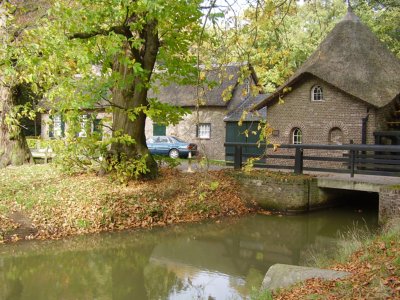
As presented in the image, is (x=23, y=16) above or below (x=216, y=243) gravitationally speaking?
above

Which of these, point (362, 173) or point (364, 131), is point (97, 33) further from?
point (364, 131)

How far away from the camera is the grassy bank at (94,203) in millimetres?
11693

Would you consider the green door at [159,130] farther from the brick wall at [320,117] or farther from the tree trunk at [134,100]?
the tree trunk at [134,100]

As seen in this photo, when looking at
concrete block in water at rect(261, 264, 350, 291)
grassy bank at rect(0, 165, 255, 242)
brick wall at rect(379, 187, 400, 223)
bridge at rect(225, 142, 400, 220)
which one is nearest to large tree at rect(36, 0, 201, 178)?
grassy bank at rect(0, 165, 255, 242)

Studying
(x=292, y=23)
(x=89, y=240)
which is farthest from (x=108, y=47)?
(x=292, y=23)

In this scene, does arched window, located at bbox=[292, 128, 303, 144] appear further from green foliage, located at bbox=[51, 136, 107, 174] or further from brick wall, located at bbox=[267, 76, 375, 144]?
green foliage, located at bbox=[51, 136, 107, 174]

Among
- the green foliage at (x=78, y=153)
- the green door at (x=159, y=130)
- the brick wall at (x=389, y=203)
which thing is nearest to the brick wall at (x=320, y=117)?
the brick wall at (x=389, y=203)

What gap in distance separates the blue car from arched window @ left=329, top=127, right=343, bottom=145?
9442 millimetres

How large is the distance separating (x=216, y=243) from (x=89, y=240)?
3.25 m

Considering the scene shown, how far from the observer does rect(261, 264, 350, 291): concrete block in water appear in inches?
233

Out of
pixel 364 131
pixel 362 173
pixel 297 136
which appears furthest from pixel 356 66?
pixel 362 173

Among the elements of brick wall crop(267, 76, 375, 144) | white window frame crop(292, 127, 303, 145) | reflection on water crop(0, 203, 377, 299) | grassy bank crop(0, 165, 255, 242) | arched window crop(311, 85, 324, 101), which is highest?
arched window crop(311, 85, 324, 101)

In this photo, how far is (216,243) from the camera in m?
11.7

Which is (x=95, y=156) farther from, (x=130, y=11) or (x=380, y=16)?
(x=380, y=16)
